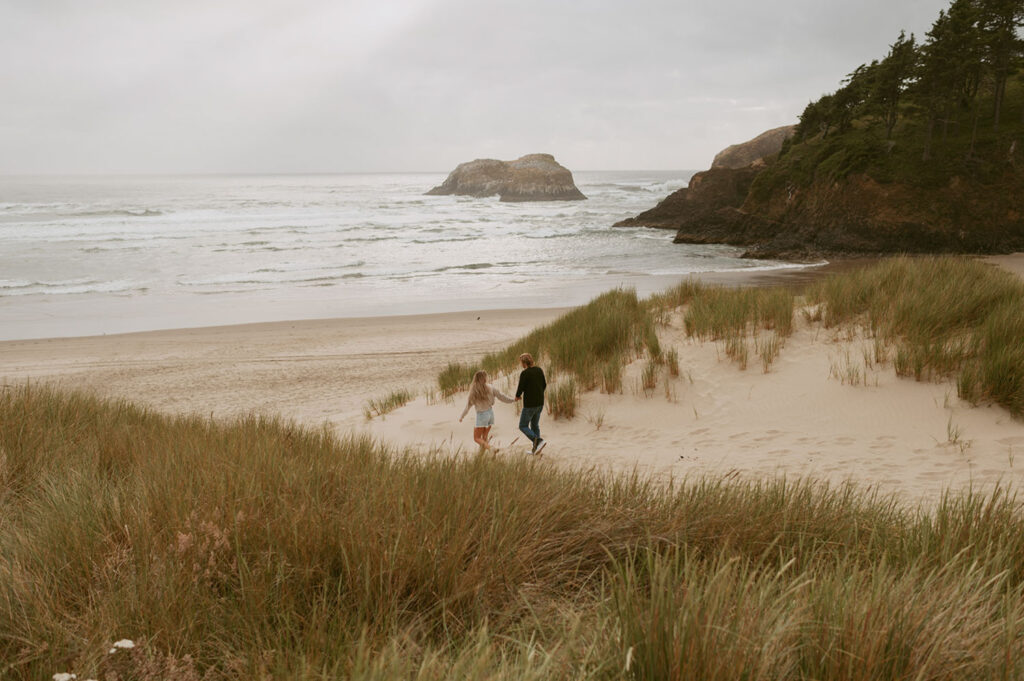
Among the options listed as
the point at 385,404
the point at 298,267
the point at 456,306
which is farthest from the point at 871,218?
the point at 385,404

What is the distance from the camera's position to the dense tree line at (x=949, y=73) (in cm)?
3366

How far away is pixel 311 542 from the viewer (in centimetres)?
257

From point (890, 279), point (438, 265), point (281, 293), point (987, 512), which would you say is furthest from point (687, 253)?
point (987, 512)

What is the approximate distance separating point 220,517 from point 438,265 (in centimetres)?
3090

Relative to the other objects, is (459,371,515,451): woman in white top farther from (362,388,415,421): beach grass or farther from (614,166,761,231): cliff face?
(614,166,761,231): cliff face

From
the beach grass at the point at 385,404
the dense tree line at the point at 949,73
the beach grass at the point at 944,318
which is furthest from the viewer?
the dense tree line at the point at 949,73

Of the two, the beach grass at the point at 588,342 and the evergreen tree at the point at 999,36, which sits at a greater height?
the evergreen tree at the point at 999,36

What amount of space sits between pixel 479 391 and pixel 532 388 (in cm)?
68

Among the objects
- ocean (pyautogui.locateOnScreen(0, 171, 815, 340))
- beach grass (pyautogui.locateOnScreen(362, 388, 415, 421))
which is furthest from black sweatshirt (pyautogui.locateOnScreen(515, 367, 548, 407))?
ocean (pyautogui.locateOnScreen(0, 171, 815, 340))

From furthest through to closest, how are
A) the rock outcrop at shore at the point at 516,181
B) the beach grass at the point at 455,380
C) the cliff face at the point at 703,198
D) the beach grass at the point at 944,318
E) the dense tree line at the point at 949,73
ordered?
the rock outcrop at shore at the point at 516,181
the cliff face at the point at 703,198
the dense tree line at the point at 949,73
the beach grass at the point at 455,380
the beach grass at the point at 944,318

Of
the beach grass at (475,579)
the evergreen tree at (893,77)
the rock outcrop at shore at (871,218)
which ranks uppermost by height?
the evergreen tree at (893,77)

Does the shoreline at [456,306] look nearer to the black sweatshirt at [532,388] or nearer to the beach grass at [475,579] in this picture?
the black sweatshirt at [532,388]

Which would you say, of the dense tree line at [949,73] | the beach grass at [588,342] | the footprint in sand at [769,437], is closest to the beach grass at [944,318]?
the footprint in sand at [769,437]

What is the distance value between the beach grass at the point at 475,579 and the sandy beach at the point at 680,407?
2.20ft
